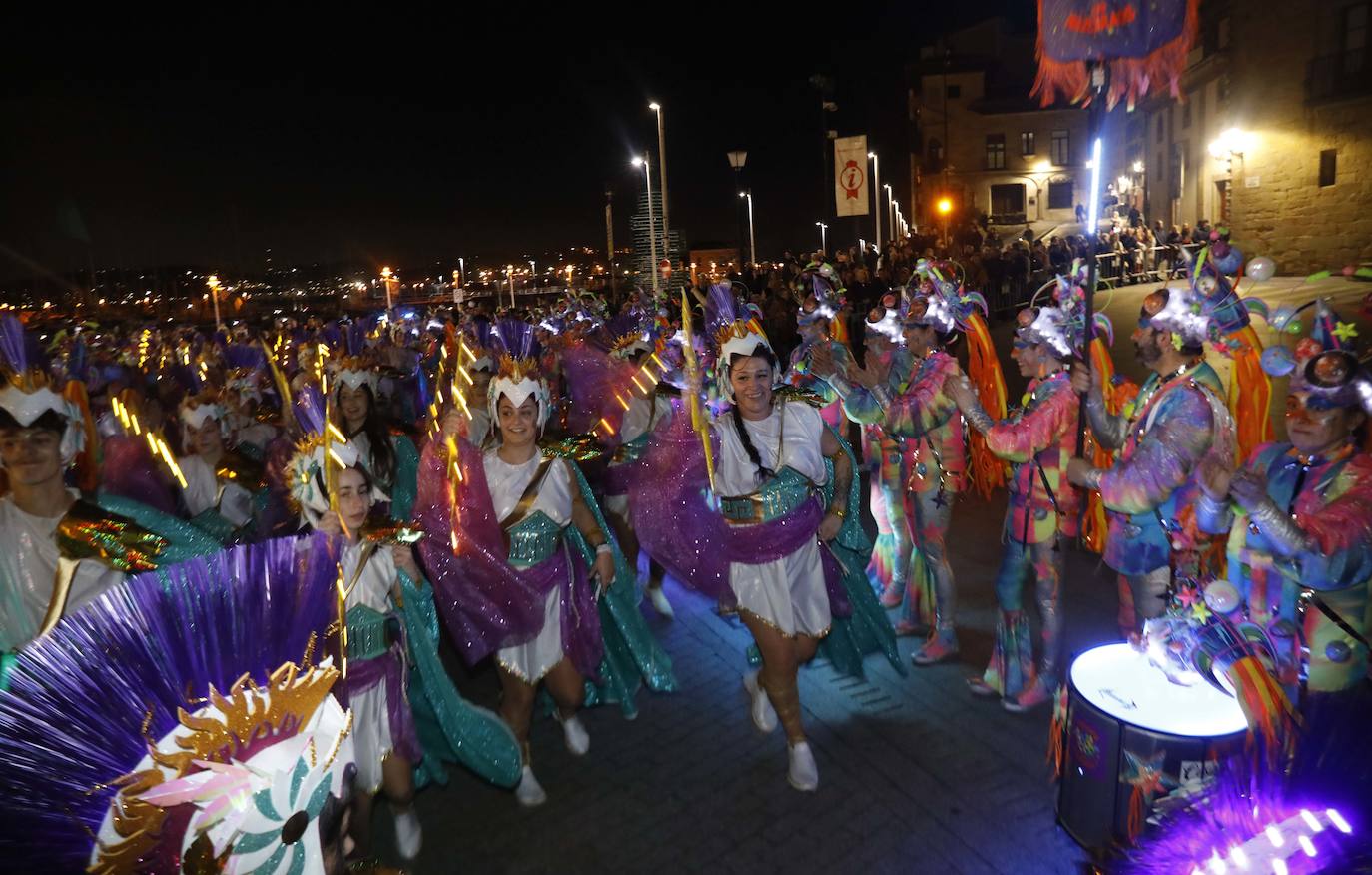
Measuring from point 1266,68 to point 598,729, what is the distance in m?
27.7

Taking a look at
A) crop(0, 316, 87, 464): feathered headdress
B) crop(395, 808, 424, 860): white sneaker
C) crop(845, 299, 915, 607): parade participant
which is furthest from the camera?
crop(845, 299, 915, 607): parade participant

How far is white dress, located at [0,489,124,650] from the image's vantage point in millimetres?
3051

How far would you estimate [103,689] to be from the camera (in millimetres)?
1460

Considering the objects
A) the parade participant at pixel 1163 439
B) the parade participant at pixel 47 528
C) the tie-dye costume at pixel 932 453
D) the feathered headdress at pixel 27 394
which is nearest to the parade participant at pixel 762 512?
the tie-dye costume at pixel 932 453

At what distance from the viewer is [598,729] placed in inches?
179

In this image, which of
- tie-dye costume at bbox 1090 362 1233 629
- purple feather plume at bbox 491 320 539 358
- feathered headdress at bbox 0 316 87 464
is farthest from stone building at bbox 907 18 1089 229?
feathered headdress at bbox 0 316 87 464

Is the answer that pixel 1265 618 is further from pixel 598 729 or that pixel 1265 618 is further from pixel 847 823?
pixel 598 729

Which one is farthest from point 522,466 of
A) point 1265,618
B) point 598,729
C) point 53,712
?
point 1265,618

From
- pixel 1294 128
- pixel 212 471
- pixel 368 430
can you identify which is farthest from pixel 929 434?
pixel 1294 128

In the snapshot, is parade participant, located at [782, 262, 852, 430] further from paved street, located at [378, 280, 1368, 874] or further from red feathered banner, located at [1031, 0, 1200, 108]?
red feathered banner, located at [1031, 0, 1200, 108]

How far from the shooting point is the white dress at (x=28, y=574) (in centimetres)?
305

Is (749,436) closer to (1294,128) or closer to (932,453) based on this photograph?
(932,453)

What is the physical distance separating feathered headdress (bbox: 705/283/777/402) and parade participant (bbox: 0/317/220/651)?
7.57 feet

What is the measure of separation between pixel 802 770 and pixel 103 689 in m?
3.05
